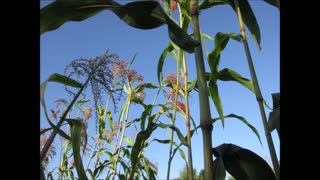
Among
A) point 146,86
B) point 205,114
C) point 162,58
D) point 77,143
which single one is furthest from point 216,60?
point 146,86

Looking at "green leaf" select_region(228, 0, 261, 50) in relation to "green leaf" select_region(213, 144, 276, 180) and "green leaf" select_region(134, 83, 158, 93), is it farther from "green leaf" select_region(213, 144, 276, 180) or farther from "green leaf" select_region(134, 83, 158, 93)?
"green leaf" select_region(134, 83, 158, 93)

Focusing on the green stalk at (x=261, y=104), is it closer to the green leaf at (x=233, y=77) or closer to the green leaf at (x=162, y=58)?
the green leaf at (x=233, y=77)

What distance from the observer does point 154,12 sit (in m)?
0.99

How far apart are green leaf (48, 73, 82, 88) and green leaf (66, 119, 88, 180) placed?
79 mm

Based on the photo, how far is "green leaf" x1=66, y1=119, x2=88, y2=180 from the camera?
28.8 inches

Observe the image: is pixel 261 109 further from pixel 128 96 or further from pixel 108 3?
pixel 128 96

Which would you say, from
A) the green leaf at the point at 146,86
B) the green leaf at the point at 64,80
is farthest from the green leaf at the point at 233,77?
the green leaf at the point at 146,86

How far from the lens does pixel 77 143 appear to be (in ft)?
2.49

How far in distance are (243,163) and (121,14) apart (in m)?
0.48

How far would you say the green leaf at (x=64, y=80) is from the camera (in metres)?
0.82

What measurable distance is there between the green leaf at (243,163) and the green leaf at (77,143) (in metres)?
0.37
